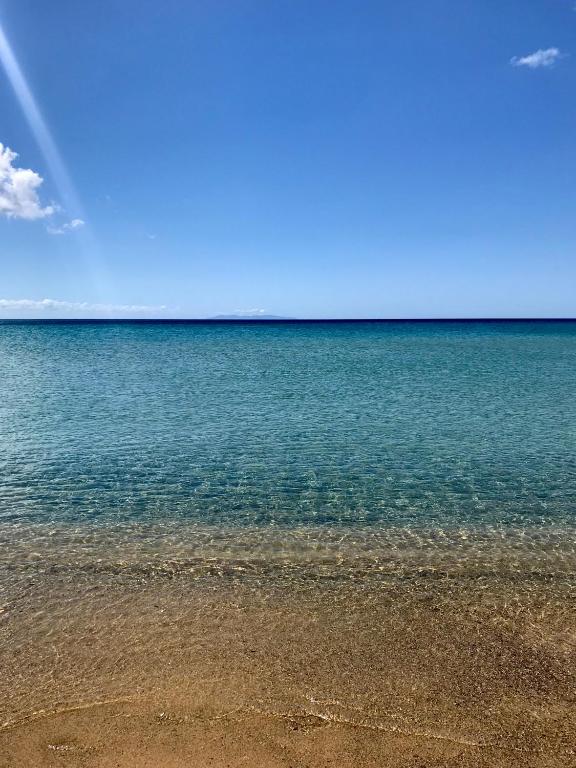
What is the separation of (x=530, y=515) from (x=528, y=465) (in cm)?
450

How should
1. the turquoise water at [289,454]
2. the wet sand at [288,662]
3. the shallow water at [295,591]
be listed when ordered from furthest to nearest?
the turquoise water at [289,454]
the shallow water at [295,591]
the wet sand at [288,662]

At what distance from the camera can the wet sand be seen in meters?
5.51

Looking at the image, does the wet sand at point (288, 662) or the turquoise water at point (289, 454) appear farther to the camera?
the turquoise water at point (289, 454)

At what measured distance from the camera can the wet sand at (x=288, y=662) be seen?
5512 mm

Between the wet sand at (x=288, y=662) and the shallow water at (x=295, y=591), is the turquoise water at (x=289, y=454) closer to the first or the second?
the shallow water at (x=295, y=591)

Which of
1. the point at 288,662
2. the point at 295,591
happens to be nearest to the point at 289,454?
the point at 295,591

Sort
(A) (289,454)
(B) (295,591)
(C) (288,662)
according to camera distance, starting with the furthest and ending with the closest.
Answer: (A) (289,454)
(B) (295,591)
(C) (288,662)

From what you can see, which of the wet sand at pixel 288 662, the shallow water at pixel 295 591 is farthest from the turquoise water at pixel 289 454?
the wet sand at pixel 288 662

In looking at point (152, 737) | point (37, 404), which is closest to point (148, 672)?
point (152, 737)

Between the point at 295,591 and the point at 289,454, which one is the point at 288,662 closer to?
A: the point at 295,591

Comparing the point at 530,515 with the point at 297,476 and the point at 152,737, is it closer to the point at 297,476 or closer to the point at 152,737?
the point at 297,476

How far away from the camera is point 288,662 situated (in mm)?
6863

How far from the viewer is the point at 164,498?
13.2m

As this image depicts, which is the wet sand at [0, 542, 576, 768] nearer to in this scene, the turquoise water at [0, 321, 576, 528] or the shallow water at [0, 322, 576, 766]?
the shallow water at [0, 322, 576, 766]
